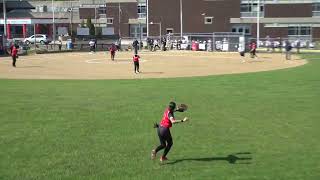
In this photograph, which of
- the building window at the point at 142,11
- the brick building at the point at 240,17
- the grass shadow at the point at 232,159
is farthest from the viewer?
the building window at the point at 142,11

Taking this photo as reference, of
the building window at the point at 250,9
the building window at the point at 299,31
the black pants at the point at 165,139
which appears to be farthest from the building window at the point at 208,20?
the black pants at the point at 165,139

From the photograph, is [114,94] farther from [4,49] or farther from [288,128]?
[4,49]

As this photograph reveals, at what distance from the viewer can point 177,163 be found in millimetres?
13664

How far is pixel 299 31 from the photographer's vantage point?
8925cm

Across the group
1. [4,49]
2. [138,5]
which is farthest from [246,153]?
[138,5]

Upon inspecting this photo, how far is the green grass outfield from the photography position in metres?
13.0

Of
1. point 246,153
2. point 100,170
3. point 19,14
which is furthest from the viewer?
point 19,14

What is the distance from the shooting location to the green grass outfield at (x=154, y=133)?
13023 millimetres

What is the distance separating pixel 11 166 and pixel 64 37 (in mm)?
94960

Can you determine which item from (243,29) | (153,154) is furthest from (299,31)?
(153,154)

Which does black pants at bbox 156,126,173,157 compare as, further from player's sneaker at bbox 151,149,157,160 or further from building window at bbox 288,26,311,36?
building window at bbox 288,26,311,36

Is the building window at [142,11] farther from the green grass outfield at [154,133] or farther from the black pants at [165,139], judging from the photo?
the black pants at [165,139]

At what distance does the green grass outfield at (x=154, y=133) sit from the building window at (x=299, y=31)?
204ft

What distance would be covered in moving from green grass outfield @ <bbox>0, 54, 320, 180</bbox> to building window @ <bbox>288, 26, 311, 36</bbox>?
62.2m
